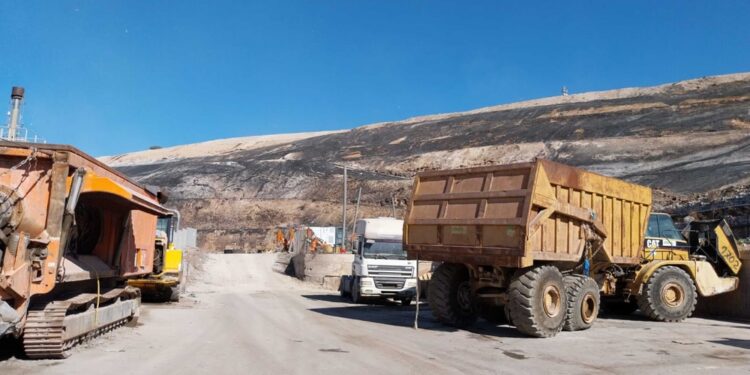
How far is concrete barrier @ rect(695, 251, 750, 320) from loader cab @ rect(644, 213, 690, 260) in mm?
1474

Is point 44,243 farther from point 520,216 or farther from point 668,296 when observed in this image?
point 668,296

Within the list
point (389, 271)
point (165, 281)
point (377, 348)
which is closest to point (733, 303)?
point (389, 271)

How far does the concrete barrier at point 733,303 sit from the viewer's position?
15.7m

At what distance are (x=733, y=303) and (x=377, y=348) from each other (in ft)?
37.7

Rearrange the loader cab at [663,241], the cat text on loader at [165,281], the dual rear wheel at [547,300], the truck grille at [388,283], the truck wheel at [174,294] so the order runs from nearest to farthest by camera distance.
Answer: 1. the dual rear wheel at [547,300]
2. the loader cab at [663,241]
3. the cat text on loader at [165,281]
4. the truck wheel at [174,294]
5. the truck grille at [388,283]

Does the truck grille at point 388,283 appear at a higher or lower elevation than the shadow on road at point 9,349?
higher

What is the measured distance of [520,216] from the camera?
36.7 ft

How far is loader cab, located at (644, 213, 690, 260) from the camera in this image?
15.4 metres

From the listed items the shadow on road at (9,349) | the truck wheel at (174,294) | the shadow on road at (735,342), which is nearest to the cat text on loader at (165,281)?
the truck wheel at (174,294)

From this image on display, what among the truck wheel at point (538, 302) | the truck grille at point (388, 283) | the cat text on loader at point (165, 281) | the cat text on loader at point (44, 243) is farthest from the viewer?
the truck grille at point (388, 283)

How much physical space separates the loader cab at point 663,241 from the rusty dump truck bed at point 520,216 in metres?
1.33

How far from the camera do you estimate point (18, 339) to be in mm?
7828

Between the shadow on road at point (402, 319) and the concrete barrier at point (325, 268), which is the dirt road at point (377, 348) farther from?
the concrete barrier at point (325, 268)

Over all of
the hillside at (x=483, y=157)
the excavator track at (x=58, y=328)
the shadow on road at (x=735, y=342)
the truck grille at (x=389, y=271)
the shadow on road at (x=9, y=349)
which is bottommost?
the shadow on road at (x=9, y=349)
